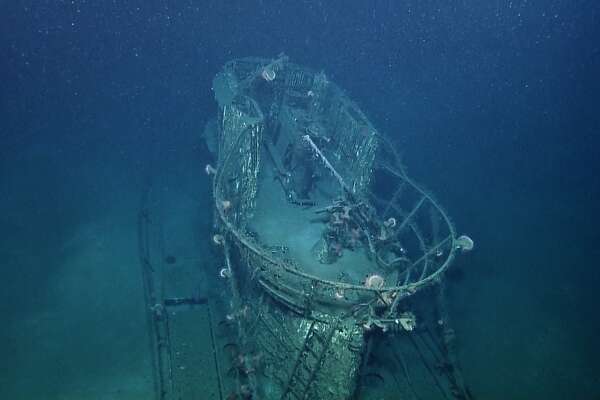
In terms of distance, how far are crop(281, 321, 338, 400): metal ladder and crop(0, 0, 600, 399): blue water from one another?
3.80 m

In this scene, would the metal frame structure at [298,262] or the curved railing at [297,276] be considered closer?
the curved railing at [297,276]

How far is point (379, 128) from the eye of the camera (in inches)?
1093

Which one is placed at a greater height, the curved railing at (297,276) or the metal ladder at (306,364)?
the curved railing at (297,276)

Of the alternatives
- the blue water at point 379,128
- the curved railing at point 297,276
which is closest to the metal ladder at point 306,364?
the curved railing at point 297,276

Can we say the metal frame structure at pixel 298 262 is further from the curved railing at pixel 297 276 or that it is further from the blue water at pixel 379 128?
the blue water at pixel 379 128

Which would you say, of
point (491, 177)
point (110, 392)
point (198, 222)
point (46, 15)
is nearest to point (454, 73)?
point (491, 177)

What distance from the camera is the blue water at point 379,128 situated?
11391 millimetres

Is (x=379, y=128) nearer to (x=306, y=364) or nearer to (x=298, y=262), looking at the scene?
(x=298, y=262)

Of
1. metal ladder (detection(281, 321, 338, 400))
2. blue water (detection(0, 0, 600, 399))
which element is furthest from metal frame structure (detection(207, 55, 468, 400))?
blue water (detection(0, 0, 600, 399))

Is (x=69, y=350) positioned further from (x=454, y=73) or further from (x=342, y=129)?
(x=454, y=73)

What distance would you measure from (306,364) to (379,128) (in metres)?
22.6

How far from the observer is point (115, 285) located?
40.0ft

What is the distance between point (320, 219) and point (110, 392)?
661 cm

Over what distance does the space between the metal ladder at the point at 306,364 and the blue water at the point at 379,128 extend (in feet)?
12.5
